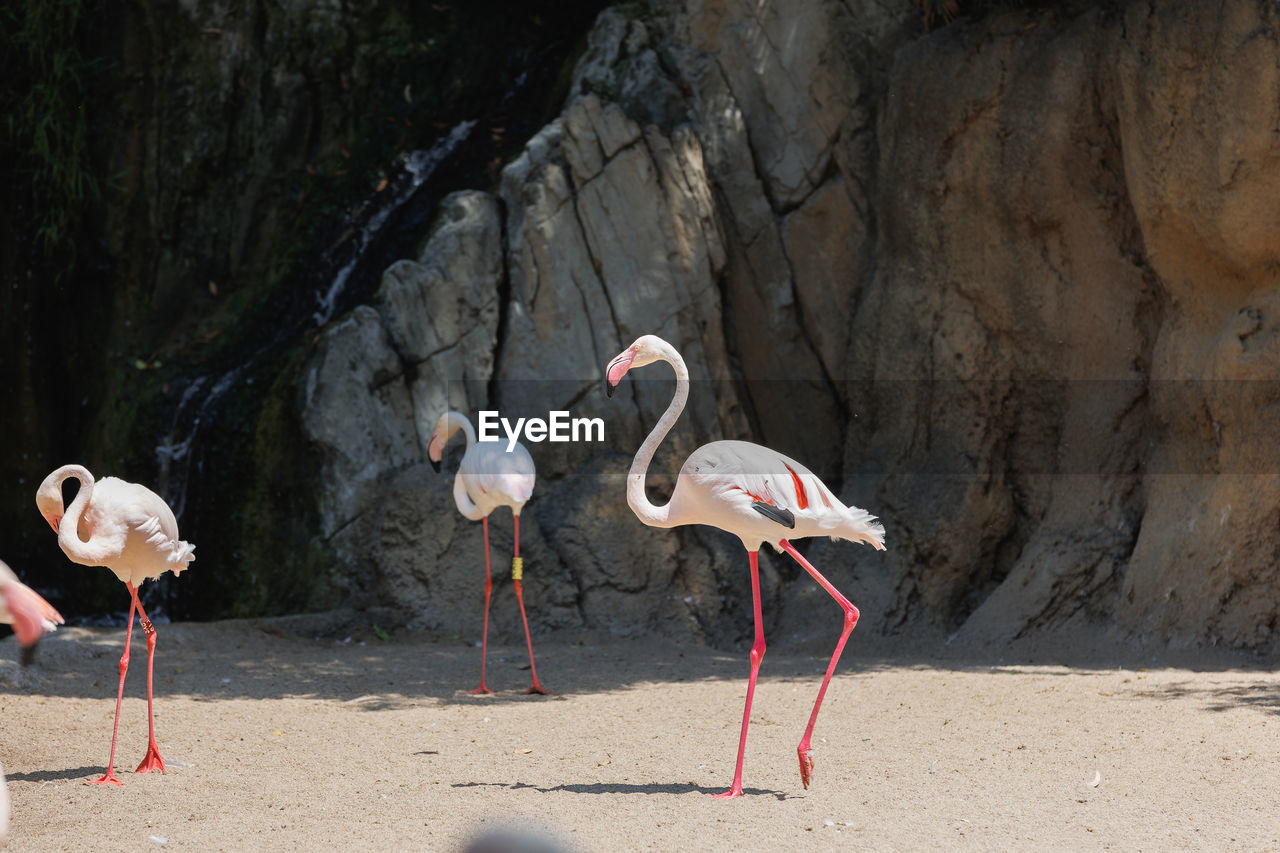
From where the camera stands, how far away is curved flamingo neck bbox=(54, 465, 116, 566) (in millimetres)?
5207

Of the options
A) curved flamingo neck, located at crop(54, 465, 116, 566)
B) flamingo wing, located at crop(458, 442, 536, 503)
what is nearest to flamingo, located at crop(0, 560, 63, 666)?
curved flamingo neck, located at crop(54, 465, 116, 566)

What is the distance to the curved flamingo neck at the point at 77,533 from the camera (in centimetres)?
521

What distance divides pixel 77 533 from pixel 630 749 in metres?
2.58

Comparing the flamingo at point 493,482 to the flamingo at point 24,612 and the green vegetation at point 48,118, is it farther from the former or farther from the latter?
the green vegetation at point 48,118


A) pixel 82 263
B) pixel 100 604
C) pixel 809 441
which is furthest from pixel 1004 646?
pixel 82 263

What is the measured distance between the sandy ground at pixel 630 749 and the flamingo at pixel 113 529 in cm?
40

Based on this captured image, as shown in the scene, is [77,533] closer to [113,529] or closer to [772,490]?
[113,529]

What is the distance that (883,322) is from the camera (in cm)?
961

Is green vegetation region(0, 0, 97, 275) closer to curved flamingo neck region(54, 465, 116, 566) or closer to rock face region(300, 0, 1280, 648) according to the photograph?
rock face region(300, 0, 1280, 648)

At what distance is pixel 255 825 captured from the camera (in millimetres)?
4602

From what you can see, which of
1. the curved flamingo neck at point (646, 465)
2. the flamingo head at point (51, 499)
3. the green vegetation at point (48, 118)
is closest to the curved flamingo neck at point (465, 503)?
the curved flamingo neck at point (646, 465)

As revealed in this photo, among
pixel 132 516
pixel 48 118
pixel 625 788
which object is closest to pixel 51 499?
pixel 132 516

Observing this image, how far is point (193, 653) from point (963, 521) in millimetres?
5239

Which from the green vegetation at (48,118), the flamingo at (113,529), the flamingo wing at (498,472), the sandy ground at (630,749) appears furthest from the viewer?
the green vegetation at (48,118)
